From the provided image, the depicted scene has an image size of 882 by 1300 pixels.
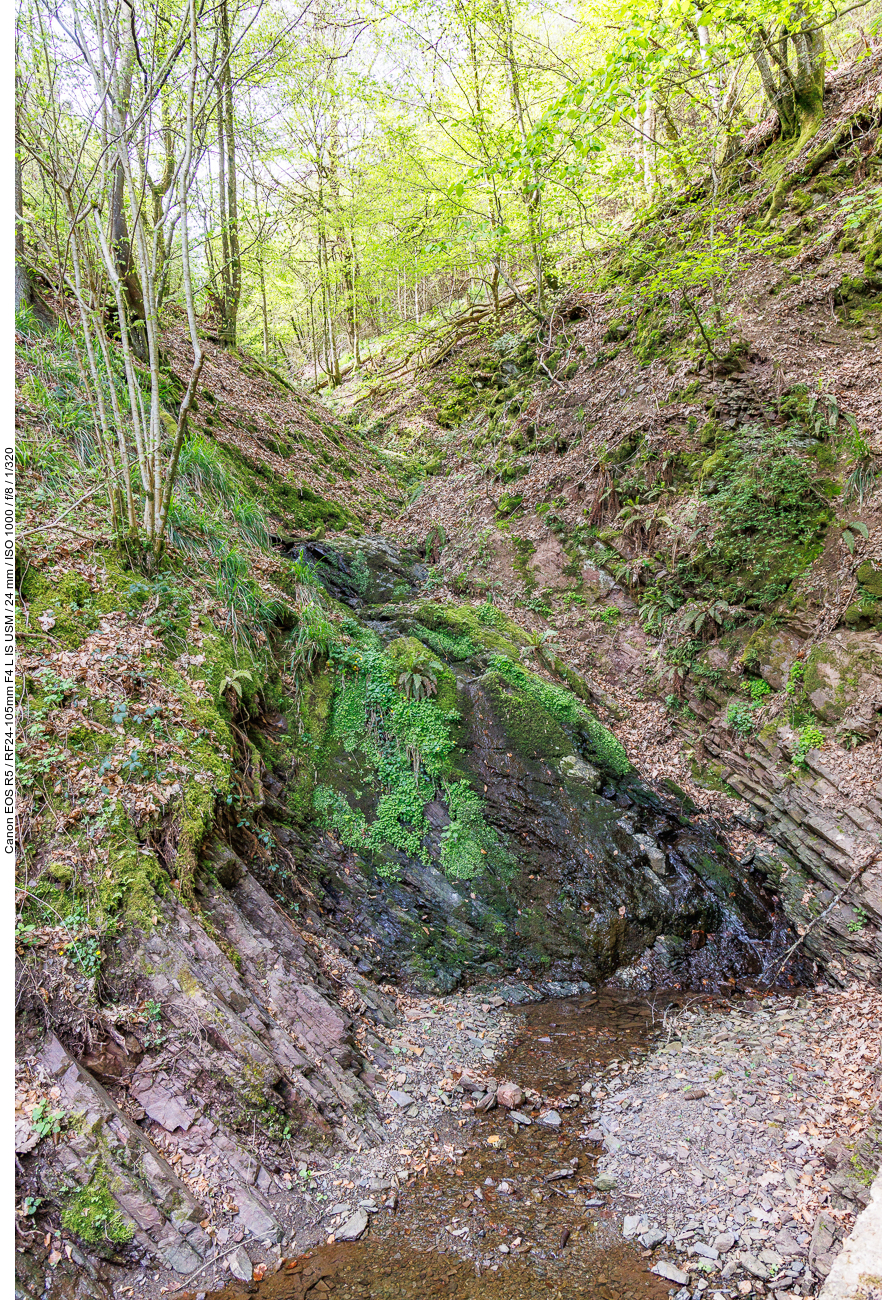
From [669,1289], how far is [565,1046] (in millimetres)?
1976

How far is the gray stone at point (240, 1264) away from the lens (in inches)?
124

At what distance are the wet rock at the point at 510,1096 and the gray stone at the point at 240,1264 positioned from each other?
6.43ft

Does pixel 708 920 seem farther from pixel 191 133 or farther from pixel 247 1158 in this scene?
pixel 191 133

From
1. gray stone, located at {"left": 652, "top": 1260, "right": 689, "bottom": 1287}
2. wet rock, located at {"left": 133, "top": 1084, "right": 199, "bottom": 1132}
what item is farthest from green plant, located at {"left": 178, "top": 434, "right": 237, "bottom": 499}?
gray stone, located at {"left": 652, "top": 1260, "right": 689, "bottom": 1287}

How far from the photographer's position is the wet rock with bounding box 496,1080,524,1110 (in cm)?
446

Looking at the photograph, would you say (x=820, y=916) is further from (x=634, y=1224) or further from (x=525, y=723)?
(x=634, y=1224)

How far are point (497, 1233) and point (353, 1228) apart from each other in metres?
0.84

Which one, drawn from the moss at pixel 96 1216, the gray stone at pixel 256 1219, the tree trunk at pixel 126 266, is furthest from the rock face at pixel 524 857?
the tree trunk at pixel 126 266

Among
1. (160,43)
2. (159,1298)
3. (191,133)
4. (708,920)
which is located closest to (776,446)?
(708,920)

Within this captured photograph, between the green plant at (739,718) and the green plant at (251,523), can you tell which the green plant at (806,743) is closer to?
the green plant at (739,718)

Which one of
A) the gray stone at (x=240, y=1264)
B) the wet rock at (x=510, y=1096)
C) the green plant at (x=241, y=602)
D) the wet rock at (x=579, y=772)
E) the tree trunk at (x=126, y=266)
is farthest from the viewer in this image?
the tree trunk at (x=126, y=266)

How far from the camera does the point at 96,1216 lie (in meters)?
3.07

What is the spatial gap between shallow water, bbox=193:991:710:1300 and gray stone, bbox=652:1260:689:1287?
0.11 feet

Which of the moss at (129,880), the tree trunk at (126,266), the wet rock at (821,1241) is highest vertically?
the tree trunk at (126,266)
